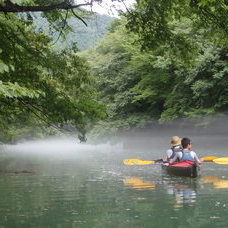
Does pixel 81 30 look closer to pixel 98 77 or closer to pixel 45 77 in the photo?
pixel 45 77

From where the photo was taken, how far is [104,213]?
8344 millimetres

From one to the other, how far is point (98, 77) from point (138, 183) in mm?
→ 5330

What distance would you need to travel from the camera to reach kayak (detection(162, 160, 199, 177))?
13.1 m

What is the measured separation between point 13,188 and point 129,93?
25.1 metres

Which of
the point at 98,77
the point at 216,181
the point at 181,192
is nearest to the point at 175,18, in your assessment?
the point at 181,192

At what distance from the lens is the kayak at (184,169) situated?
42.8 feet

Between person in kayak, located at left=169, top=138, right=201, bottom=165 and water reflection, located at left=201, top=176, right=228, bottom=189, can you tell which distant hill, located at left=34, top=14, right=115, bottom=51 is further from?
water reflection, located at left=201, top=176, right=228, bottom=189

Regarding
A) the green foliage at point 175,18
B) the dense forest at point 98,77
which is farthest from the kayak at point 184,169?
the green foliage at point 175,18

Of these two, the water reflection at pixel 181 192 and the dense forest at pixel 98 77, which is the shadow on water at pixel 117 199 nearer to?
the water reflection at pixel 181 192

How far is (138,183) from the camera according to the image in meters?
12.9

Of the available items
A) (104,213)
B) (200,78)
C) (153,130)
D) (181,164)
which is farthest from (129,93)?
(104,213)

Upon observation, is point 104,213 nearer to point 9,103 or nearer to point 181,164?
point 9,103

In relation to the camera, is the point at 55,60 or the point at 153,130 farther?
the point at 153,130

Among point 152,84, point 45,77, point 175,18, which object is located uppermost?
point 152,84
